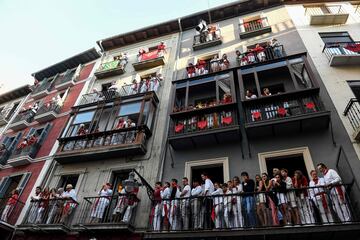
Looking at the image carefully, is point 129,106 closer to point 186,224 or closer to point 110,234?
point 110,234

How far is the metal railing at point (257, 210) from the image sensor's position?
22.9ft

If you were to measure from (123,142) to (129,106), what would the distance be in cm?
251

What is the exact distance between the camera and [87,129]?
13.9m

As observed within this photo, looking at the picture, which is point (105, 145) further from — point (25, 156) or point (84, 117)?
point (25, 156)

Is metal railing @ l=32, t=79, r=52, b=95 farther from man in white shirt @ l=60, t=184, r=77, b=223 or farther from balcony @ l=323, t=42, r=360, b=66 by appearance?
balcony @ l=323, t=42, r=360, b=66

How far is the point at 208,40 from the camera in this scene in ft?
53.5

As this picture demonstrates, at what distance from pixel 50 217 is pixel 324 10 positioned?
18.4 meters

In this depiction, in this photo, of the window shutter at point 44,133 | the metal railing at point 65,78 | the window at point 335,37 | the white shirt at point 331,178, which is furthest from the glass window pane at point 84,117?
the window at point 335,37

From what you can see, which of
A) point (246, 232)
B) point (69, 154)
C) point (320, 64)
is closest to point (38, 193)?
point (69, 154)

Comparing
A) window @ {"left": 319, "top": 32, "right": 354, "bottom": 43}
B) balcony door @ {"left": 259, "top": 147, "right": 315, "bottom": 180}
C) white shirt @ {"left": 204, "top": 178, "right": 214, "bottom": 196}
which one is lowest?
white shirt @ {"left": 204, "top": 178, "right": 214, "bottom": 196}

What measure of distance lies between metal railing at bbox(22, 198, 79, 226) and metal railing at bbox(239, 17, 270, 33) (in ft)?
44.3

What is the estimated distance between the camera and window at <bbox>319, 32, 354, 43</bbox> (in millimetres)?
13086

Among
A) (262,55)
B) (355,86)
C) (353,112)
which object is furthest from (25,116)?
(355,86)

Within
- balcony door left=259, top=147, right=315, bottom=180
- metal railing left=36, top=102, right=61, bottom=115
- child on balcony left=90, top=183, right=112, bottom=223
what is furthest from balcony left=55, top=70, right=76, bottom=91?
balcony door left=259, top=147, right=315, bottom=180
